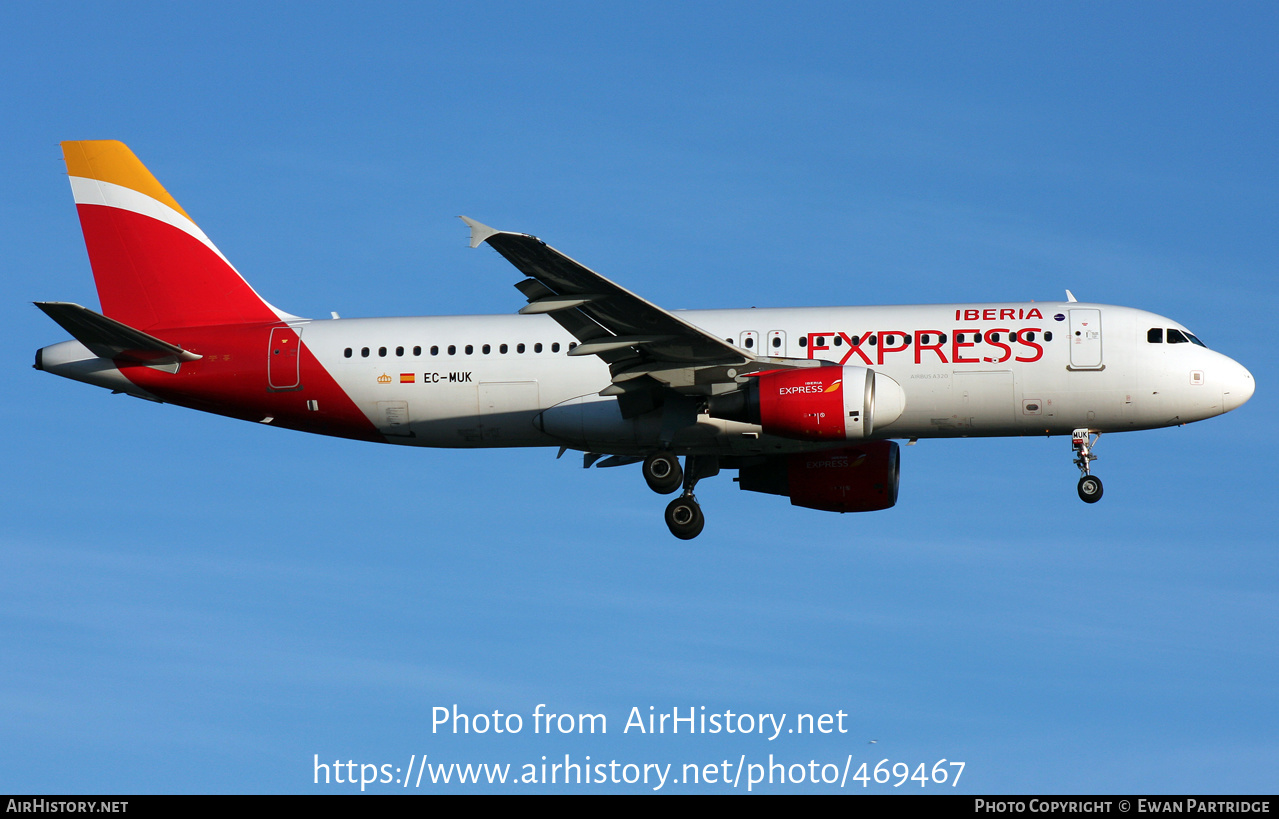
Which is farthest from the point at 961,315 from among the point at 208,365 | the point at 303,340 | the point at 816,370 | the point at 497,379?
the point at 208,365

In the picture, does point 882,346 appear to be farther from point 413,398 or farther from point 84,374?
point 84,374

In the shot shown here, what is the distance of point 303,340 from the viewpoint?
37406 millimetres

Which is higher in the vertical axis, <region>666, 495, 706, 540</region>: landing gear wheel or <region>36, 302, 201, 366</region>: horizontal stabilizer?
<region>36, 302, 201, 366</region>: horizontal stabilizer

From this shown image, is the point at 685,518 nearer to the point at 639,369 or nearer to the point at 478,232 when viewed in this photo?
the point at 639,369

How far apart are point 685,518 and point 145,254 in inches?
644

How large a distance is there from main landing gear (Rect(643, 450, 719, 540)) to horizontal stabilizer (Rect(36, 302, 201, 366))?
1242 centimetres

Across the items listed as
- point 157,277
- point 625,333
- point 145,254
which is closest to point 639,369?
point 625,333

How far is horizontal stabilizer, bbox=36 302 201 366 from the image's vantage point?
3522 cm

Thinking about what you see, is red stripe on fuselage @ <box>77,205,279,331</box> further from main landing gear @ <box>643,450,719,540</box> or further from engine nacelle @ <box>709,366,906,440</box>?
engine nacelle @ <box>709,366,906,440</box>

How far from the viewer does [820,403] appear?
106ft

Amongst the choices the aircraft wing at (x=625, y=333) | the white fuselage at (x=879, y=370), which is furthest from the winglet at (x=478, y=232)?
the white fuselage at (x=879, y=370)

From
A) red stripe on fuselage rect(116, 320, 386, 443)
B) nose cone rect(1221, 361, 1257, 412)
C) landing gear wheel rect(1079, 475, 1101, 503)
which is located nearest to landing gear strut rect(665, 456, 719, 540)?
red stripe on fuselage rect(116, 320, 386, 443)

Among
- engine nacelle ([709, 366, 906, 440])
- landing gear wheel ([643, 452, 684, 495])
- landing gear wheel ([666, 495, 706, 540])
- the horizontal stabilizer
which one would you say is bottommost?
landing gear wheel ([666, 495, 706, 540])

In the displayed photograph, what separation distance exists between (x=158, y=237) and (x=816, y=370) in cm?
1869
